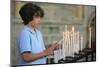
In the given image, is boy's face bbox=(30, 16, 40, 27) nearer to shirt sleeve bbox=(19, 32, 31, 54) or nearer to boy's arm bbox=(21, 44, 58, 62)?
shirt sleeve bbox=(19, 32, 31, 54)

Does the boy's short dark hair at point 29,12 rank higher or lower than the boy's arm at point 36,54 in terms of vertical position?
higher

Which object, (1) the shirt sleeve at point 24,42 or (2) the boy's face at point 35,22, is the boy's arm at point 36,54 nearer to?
(1) the shirt sleeve at point 24,42

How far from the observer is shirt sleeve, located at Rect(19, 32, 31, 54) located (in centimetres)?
194

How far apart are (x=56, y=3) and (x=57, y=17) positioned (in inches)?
5.4

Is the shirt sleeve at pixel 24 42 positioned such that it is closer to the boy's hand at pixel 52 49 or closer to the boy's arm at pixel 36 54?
the boy's arm at pixel 36 54

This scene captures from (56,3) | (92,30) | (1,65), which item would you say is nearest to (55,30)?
(56,3)

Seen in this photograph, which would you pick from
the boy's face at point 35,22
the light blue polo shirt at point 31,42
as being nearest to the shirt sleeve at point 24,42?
the light blue polo shirt at point 31,42

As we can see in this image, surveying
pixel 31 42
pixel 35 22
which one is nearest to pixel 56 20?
pixel 35 22

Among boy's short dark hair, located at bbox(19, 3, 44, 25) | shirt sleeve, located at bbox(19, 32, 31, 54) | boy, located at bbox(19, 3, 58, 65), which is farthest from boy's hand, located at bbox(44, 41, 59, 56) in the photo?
boy's short dark hair, located at bbox(19, 3, 44, 25)

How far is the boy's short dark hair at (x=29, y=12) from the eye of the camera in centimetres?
196

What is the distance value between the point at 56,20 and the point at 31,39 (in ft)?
1.02

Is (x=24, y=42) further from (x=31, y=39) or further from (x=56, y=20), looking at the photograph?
(x=56, y=20)

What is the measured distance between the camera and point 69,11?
2105 mm

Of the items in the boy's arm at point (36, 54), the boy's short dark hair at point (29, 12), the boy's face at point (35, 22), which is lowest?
the boy's arm at point (36, 54)
